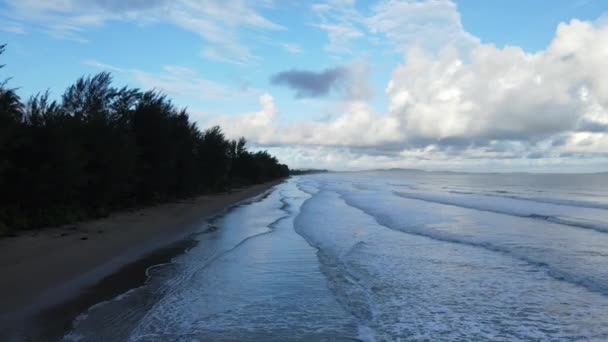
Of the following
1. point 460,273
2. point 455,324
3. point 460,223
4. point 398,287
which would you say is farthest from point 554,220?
point 455,324

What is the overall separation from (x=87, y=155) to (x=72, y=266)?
941cm

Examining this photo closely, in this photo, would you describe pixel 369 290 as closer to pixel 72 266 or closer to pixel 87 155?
pixel 72 266

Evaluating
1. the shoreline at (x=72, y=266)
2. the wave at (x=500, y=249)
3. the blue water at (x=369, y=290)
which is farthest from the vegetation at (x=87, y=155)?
the wave at (x=500, y=249)

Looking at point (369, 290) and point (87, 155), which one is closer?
point (369, 290)

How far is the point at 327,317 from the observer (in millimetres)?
8062

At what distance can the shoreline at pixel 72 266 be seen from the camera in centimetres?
755

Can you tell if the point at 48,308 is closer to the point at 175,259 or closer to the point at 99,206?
the point at 175,259

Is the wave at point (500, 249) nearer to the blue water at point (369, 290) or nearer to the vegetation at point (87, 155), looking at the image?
the blue water at point (369, 290)

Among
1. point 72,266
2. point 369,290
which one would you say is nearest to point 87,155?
point 72,266

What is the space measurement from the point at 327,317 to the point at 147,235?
10834 mm

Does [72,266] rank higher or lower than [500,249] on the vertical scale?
higher

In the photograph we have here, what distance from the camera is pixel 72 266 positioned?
438 inches

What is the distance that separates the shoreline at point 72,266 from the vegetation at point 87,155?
4.76 feet

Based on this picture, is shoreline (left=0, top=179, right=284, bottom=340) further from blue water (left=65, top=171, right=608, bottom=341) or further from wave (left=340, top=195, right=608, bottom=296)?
wave (left=340, top=195, right=608, bottom=296)
